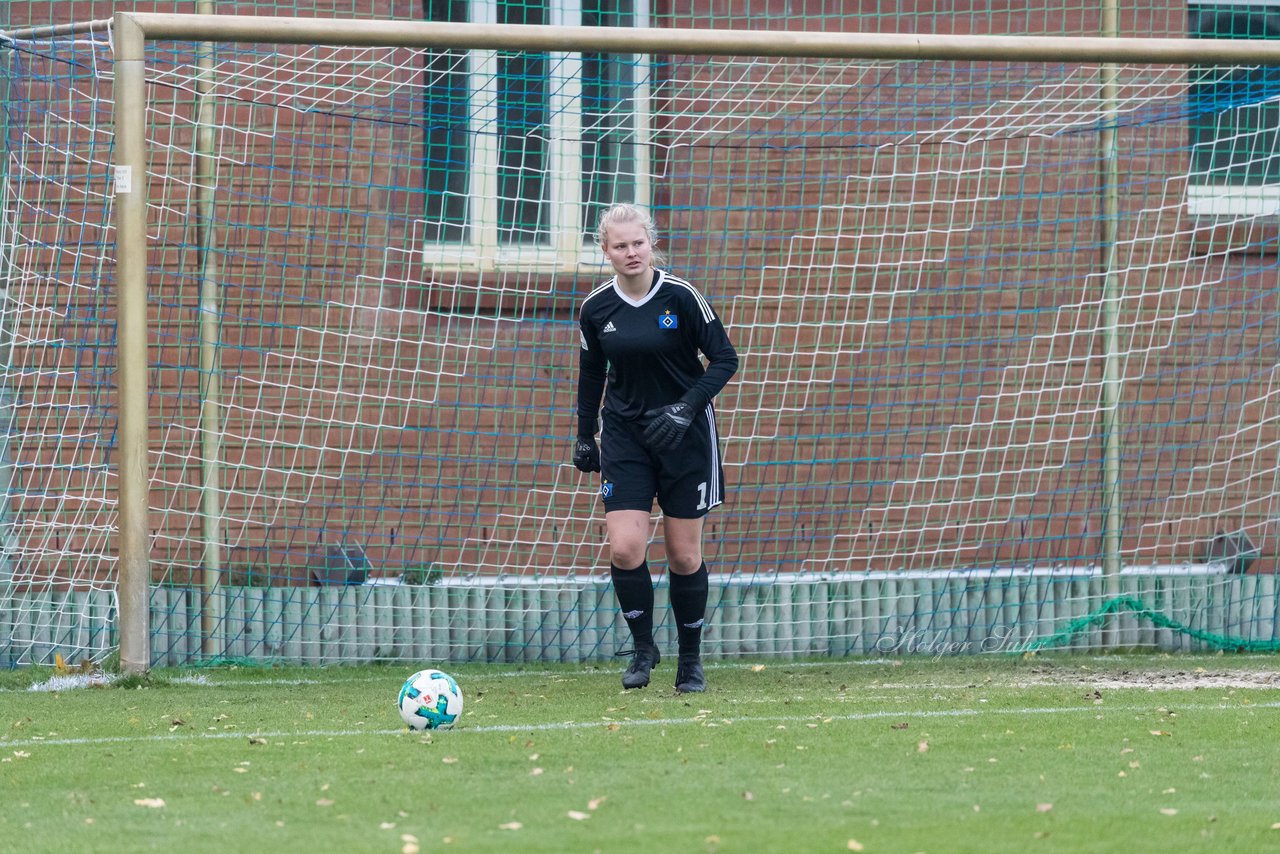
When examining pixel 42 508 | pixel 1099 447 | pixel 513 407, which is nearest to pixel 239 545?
pixel 42 508

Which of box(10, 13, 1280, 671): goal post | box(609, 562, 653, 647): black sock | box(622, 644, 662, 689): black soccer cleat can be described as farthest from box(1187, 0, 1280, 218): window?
box(622, 644, 662, 689): black soccer cleat

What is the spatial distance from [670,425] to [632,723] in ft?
4.00

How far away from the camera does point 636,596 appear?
6844 millimetres

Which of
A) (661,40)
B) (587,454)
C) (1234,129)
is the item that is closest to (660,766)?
(587,454)

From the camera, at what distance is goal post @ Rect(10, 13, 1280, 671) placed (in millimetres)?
8406

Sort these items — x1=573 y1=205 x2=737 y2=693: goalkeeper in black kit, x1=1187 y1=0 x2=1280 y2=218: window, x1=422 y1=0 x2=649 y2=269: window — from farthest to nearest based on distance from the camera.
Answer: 1. x1=1187 y1=0 x2=1280 y2=218: window
2. x1=422 y1=0 x2=649 y2=269: window
3. x1=573 y1=205 x2=737 y2=693: goalkeeper in black kit

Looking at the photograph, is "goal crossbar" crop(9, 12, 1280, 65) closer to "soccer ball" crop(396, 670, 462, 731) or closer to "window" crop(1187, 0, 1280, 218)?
"window" crop(1187, 0, 1280, 218)

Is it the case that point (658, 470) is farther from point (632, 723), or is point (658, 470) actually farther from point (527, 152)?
point (527, 152)

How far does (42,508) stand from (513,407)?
2.45 m

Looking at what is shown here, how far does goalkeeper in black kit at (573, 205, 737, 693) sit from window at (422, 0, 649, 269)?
182 centimetres

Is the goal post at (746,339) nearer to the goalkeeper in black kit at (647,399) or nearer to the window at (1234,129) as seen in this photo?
the window at (1234,129)

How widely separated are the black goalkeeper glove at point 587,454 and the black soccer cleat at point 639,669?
2.58 feet

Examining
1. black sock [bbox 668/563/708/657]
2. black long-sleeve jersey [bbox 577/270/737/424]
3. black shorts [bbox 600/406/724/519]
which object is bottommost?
black sock [bbox 668/563/708/657]

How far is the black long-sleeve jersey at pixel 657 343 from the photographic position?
21.7 feet
